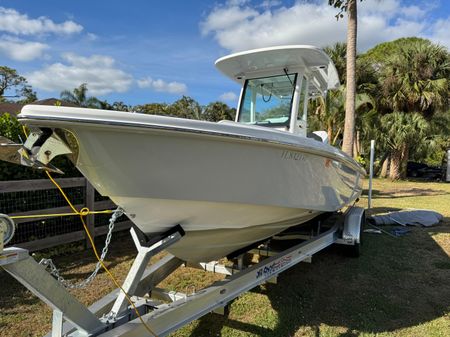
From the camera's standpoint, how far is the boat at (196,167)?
2207 millimetres

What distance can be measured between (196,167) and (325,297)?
2438 millimetres

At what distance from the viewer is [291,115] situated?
430cm

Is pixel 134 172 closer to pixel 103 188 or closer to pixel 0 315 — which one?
pixel 103 188

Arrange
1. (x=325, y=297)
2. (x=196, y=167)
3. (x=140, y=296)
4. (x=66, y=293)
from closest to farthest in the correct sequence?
(x=66, y=293)
(x=196, y=167)
(x=140, y=296)
(x=325, y=297)

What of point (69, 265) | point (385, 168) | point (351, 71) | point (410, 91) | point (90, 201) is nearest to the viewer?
point (69, 265)

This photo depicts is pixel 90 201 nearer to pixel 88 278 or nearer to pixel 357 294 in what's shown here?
pixel 88 278

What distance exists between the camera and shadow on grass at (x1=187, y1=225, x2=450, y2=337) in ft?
11.2

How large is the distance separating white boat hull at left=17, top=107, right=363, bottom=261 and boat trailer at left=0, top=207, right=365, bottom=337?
30cm

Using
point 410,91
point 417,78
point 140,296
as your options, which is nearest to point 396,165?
point 410,91

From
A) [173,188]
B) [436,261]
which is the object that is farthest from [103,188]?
[436,261]

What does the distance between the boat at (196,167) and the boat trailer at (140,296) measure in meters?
0.31

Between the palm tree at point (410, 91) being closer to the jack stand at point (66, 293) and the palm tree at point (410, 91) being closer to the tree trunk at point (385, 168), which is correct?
the tree trunk at point (385, 168)

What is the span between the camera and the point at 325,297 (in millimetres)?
4074

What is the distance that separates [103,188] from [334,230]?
3.42m
